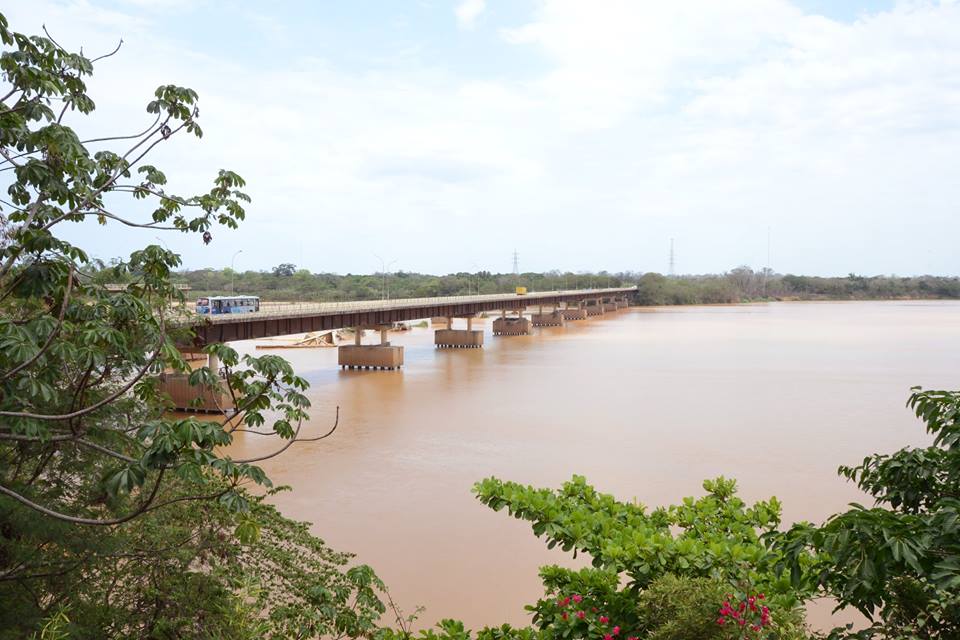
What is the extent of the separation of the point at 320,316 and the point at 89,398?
33.0m

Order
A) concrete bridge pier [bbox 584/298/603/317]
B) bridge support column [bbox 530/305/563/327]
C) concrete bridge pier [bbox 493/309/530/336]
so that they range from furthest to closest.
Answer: concrete bridge pier [bbox 584/298/603/317], bridge support column [bbox 530/305/563/327], concrete bridge pier [bbox 493/309/530/336]

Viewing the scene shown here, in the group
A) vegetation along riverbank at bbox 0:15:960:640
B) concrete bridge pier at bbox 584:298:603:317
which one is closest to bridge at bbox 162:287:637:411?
vegetation along riverbank at bbox 0:15:960:640

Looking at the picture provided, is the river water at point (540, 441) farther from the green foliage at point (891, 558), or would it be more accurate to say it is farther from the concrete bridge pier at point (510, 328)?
the concrete bridge pier at point (510, 328)

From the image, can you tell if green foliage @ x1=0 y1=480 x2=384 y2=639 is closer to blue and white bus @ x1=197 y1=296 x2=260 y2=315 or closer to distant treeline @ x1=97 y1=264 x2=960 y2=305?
blue and white bus @ x1=197 y1=296 x2=260 y2=315

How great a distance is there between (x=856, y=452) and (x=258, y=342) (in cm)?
4993

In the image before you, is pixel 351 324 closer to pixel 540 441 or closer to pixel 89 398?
pixel 540 441

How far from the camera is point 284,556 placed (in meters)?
8.68

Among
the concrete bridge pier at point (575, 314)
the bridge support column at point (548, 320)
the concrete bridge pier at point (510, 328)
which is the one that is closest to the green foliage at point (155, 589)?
the concrete bridge pier at point (510, 328)

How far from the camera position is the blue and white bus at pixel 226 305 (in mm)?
36750

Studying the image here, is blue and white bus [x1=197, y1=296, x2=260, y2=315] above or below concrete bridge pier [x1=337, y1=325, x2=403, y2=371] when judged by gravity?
above

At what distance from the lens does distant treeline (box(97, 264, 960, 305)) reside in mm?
98000

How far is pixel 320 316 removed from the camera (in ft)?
128

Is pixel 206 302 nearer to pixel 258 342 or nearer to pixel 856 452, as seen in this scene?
pixel 258 342

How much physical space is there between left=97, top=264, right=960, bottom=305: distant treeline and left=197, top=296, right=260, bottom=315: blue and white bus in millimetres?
48210
